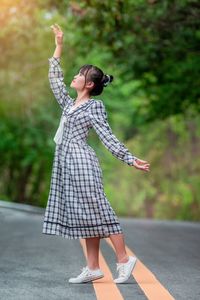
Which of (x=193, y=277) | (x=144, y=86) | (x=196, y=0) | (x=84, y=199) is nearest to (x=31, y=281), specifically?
(x=84, y=199)

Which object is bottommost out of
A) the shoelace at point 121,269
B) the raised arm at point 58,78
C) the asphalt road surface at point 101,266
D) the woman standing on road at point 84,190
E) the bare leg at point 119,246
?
the asphalt road surface at point 101,266

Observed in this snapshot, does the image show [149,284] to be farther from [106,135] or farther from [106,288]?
[106,135]

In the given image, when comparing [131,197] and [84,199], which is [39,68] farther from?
[84,199]

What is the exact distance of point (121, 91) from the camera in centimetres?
3516

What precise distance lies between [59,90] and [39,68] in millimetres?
23503

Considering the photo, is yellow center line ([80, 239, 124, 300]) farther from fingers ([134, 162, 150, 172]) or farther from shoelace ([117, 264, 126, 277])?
fingers ([134, 162, 150, 172])

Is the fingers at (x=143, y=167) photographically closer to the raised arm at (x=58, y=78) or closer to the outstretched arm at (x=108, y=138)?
the outstretched arm at (x=108, y=138)

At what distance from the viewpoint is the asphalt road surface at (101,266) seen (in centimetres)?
681

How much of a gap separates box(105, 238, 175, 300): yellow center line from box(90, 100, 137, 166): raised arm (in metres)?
1.00

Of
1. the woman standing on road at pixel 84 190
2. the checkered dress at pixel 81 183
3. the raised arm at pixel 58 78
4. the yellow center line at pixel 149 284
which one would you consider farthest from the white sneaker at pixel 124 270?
the raised arm at pixel 58 78

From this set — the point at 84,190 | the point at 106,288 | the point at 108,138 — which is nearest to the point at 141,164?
the point at 108,138

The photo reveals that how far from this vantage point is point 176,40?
65.5ft

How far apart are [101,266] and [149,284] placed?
1.38m

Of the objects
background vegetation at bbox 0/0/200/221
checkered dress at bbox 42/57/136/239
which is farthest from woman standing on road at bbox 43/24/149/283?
background vegetation at bbox 0/0/200/221
